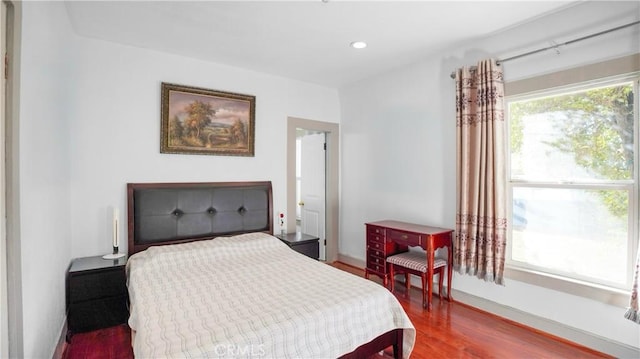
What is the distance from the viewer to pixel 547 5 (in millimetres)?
2307

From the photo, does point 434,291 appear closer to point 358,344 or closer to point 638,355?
point 638,355

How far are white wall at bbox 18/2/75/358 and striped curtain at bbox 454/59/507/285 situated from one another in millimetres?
3110

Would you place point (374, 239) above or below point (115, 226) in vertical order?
below

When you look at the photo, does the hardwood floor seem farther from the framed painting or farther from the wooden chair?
the framed painting

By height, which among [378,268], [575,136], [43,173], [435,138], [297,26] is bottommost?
[378,268]

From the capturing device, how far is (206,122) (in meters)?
3.35

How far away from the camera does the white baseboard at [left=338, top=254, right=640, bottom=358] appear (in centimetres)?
215

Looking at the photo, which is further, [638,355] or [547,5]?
[547,5]

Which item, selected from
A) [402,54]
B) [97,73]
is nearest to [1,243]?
[97,73]

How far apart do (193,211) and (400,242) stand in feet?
7.13

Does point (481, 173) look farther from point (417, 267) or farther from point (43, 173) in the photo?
point (43, 173)

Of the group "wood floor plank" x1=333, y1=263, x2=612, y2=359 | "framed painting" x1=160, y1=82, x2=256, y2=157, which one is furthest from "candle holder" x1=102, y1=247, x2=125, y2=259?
"wood floor plank" x1=333, y1=263, x2=612, y2=359

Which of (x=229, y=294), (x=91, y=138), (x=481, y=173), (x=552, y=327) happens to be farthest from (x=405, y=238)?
(x=91, y=138)

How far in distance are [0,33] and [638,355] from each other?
394 cm
